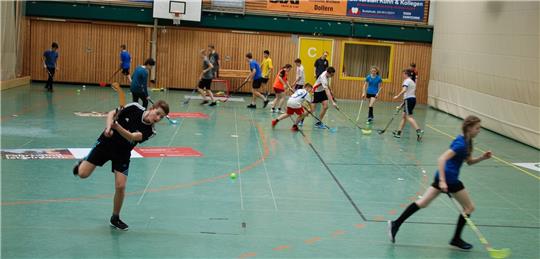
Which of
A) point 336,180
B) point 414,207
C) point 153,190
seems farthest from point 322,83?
point 414,207

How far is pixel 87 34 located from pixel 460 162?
975 inches

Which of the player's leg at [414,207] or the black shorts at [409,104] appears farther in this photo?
the black shorts at [409,104]

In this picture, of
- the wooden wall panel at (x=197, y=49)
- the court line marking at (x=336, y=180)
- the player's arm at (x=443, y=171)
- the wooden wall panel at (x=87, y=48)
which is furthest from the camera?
the wooden wall panel at (x=197, y=49)

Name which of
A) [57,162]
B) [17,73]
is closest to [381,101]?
[17,73]

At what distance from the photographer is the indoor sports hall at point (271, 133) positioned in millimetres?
8430

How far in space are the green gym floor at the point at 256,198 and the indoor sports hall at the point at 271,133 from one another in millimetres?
46

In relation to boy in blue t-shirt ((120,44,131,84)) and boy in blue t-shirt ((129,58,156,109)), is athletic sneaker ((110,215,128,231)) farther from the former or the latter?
boy in blue t-shirt ((120,44,131,84))

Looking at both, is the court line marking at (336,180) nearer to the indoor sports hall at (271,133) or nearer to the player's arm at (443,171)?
the indoor sports hall at (271,133)

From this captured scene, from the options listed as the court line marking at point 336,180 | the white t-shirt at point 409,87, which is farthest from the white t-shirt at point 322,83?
the white t-shirt at point 409,87

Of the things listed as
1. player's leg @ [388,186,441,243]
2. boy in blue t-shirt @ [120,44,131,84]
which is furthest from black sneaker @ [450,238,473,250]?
boy in blue t-shirt @ [120,44,131,84]

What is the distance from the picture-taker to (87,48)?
30359mm

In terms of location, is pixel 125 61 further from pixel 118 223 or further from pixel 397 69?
pixel 118 223

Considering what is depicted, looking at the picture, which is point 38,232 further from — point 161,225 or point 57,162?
point 57,162

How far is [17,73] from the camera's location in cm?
2847
